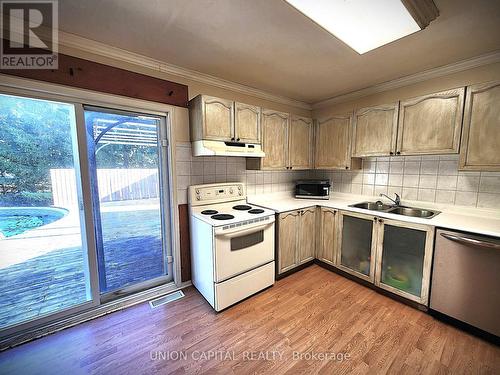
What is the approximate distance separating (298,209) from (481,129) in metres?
1.82

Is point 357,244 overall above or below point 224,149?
below

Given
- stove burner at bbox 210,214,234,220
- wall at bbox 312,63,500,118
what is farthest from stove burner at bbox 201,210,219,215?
wall at bbox 312,63,500,118

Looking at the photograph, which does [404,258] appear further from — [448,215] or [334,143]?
[334,143]

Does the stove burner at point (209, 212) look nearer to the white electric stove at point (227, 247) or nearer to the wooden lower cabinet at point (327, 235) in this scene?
the white electric stove at point (227, 247)

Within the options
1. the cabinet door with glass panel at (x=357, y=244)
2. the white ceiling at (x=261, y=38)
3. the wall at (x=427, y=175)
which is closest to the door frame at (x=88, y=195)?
the white ceiling at (x=261, y=38)

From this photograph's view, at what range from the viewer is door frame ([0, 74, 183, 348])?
1.57 metres

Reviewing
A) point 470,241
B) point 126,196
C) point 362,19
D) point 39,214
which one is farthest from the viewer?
point 126,196

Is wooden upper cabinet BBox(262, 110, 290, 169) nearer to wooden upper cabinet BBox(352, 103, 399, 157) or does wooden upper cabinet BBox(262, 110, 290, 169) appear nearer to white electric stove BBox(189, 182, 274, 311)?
white electric stove BBox(189, 182, 274, 311)

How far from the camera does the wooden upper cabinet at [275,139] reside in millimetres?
2615

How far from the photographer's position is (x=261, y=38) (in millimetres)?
1647

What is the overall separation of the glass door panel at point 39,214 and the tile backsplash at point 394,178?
38.1 inches

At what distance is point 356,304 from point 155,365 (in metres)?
1.87

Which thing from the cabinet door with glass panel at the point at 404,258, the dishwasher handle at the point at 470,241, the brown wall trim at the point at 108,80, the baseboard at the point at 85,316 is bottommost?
the baseboard at the point at 85,316

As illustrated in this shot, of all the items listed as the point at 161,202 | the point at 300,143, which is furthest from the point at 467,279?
the point at 161,202
